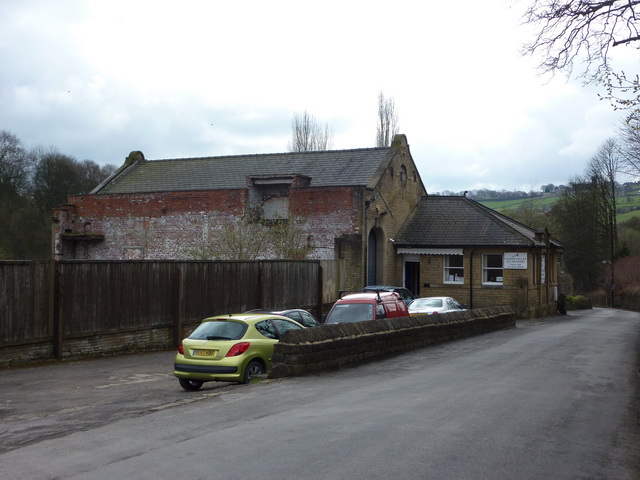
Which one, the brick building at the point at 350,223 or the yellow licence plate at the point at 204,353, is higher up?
the brick building at the point at 350,223

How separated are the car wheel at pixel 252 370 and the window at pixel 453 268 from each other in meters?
23.7

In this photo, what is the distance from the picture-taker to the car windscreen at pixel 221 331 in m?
12.7

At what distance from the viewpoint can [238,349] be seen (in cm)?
1245

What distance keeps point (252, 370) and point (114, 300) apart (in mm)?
5834

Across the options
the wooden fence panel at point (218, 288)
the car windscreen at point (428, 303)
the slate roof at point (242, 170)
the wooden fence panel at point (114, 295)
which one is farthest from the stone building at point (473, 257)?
the wooden fence panel at point (114, 295)

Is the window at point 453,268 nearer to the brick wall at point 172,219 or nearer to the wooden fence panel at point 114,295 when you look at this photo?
the brick wall at point 172,219

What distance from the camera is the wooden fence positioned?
572 inches

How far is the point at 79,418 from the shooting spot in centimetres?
955

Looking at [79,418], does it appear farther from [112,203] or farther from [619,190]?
[619,190]

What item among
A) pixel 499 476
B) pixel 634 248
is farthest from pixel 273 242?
pixel 634 248

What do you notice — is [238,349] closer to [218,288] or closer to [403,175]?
[218,288]

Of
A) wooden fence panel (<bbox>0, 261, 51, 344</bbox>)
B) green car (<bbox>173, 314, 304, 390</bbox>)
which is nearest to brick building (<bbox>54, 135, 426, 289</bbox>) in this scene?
wooden fence panel (<bbox>0, 261, 51, 344</bbox>)

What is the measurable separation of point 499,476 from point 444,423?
2.14m

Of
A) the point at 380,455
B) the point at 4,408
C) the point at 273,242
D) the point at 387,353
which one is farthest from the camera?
the point at 273,242
